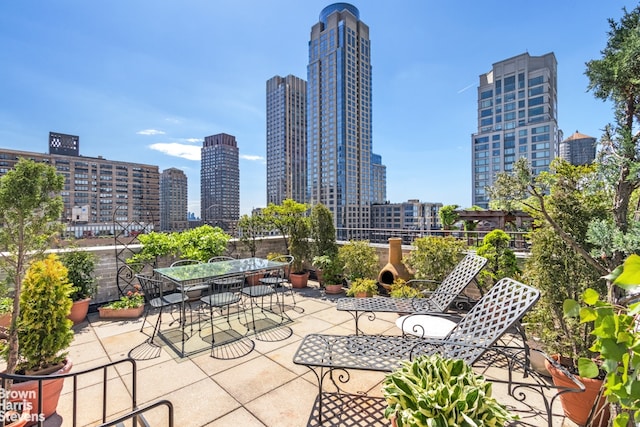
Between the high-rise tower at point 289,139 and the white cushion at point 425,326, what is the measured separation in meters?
60.2

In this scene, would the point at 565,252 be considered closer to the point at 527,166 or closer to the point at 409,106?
the point at 527,166

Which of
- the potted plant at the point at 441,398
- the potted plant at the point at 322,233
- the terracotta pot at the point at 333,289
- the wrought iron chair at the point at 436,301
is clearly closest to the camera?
the potted plant at the point at 441,398

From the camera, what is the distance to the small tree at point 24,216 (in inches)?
86.5

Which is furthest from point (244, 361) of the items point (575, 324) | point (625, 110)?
point (625, 110)

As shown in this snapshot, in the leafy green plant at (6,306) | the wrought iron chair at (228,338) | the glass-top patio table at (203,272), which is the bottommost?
the wrought iron chair at (228,338)

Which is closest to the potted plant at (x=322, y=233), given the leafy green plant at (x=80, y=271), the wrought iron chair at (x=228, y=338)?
the wrought iron chair at (x=228, y=338)

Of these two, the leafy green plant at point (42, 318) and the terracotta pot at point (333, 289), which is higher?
the leafy green plant at point (42, 318)

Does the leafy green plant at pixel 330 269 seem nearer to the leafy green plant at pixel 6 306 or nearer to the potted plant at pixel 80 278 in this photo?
the potted plant at pixel 80 278

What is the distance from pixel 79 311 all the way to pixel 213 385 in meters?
3.08

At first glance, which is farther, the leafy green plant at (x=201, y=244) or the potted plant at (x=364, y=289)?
the leafy green plant at (x=201, y=244)

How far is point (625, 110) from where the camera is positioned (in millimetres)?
1950

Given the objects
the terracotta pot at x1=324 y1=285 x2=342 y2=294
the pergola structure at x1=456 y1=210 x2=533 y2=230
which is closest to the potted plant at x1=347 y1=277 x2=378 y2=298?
the terracotta pot at x1=324 y1=285 x2=342 y2=294

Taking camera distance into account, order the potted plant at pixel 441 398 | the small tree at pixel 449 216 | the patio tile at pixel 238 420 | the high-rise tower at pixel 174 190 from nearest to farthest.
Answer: the potted plant at pixel 441 398, the patio tile at pixel 238 420, the small tree at pixel 449 216, the high-rise tower at pixel 174 190

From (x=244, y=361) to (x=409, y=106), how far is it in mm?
18672
